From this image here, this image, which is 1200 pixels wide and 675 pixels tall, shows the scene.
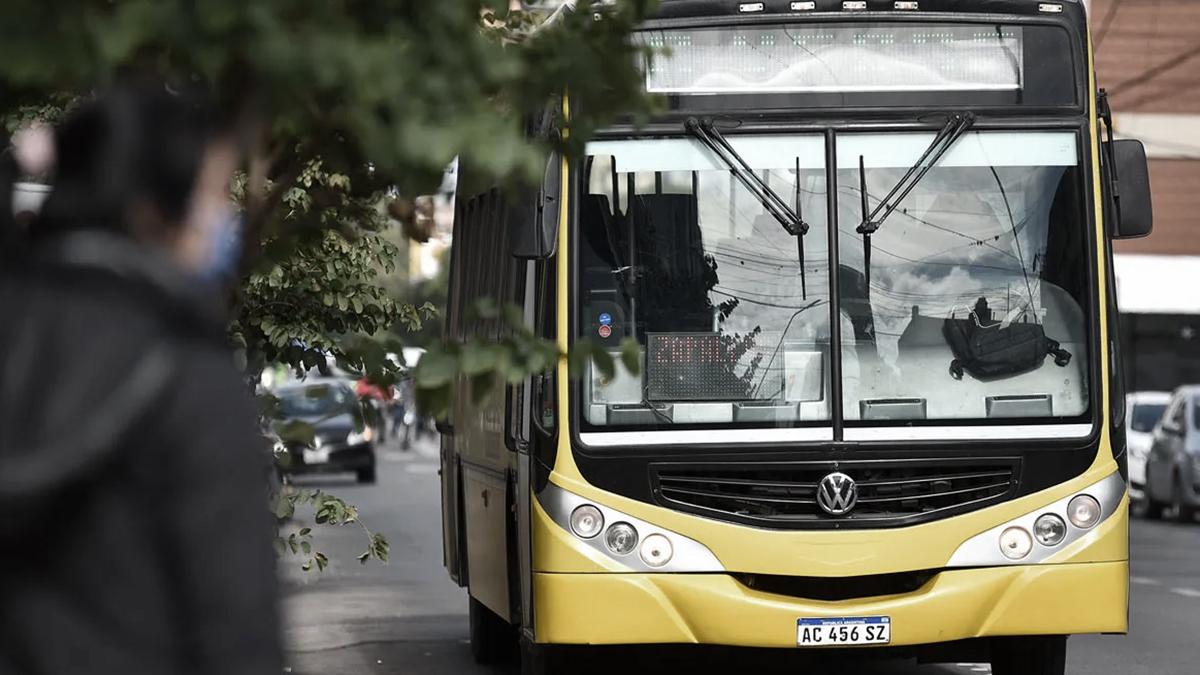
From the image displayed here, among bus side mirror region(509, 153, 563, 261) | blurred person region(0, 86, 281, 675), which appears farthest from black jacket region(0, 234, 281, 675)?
bus side mirror region(509, 153, 563, 261)

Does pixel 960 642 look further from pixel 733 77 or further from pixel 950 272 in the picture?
pixel 733 77

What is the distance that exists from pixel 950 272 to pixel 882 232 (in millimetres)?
314

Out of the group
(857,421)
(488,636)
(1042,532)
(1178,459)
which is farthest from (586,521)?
(1178,459)

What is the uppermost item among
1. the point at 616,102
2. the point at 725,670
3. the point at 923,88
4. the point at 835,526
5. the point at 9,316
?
the point at 923,88

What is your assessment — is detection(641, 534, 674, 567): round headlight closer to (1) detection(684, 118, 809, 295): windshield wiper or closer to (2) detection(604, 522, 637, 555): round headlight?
(2) detection(604, 522, 637, 555): round headlight

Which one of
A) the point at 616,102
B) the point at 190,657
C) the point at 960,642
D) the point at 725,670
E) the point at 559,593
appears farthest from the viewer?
the point at 725,670

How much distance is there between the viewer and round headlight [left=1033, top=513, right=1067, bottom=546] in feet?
29.8

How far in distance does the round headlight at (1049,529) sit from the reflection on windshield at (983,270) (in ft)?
1.34

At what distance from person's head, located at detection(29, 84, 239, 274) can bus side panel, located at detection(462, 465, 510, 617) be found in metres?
7.38

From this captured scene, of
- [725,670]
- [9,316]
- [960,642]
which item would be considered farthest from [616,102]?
[725,670]

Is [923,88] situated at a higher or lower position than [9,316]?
higher

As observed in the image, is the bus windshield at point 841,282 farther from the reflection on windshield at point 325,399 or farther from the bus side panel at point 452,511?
the reflection on windshield at point 325,399

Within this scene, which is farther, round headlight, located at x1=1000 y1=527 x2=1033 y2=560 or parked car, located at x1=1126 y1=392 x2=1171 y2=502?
parked car, located at x1=1126 y1=392 x2=1171 y2=502

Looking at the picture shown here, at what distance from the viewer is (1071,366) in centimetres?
921
